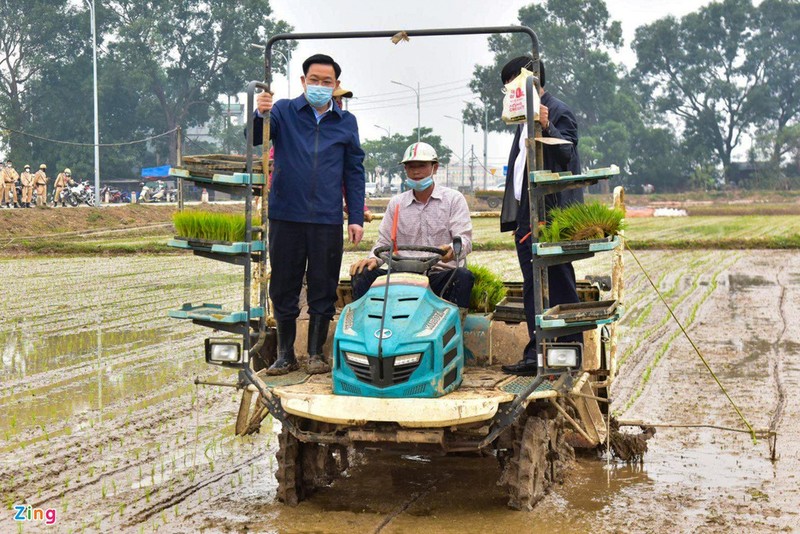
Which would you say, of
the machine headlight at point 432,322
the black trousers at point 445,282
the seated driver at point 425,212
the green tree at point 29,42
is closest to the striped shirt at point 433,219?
the seated driver at point 425,212

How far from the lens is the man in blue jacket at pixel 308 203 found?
6695mm

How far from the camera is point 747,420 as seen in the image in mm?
8164

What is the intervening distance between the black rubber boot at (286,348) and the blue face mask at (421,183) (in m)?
1.10

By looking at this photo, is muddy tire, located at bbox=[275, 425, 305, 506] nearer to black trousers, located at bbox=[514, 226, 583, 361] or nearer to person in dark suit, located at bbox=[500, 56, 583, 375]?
person in dark suit, located at bbox=[500, 56, 583, 375]

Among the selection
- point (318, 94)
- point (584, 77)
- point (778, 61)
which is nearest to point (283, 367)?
point (318, 94)

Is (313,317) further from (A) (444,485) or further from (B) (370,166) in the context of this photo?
(B) (370,166)

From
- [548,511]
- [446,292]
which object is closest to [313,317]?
[446,292]

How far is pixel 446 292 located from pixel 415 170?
0.83m

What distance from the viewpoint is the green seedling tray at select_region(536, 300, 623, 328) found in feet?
18.3

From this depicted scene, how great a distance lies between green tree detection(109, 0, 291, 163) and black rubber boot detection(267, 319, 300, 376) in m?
65.8

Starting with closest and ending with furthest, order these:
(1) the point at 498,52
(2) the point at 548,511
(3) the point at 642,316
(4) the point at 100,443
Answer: (2) the point at 548,511 → (4) the point at 100,443 → (3) the point at 642,316 → (1) the point at 498,52

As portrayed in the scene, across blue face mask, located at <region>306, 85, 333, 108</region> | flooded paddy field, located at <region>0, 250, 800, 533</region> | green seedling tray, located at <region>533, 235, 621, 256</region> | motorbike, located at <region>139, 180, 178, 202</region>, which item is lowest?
flooded paddy field, located at <region>0, 250, 800, 533</region>

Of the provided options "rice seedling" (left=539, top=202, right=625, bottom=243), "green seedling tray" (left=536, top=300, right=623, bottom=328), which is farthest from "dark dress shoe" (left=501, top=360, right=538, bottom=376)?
"rice seedling" (left=539, top=202, right=625, bottom=243)

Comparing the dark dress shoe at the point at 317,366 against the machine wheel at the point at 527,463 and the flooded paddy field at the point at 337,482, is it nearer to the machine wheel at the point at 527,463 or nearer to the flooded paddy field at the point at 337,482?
the flooded paddy field at the point at 337,482
